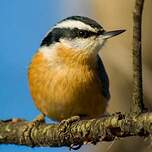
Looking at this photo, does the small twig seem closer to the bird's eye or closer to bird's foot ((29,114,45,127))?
bird's foot ((29,114,45,127))

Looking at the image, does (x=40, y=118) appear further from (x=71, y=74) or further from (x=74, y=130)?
(x=74, y=130)

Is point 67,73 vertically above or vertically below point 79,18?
below

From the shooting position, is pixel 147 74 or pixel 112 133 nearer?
pixel 112 133

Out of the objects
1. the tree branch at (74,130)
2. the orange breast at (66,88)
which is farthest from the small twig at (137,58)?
the orange breast at (66,88)

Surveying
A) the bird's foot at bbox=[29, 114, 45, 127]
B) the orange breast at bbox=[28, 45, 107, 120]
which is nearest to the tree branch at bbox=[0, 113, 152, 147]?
the bird's foot at bbox=[29, 114, 45, 127]

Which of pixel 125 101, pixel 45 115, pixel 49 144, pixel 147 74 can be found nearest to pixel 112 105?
pixel 125 101

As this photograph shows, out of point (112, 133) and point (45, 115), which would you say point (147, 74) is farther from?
point (112, 133)
